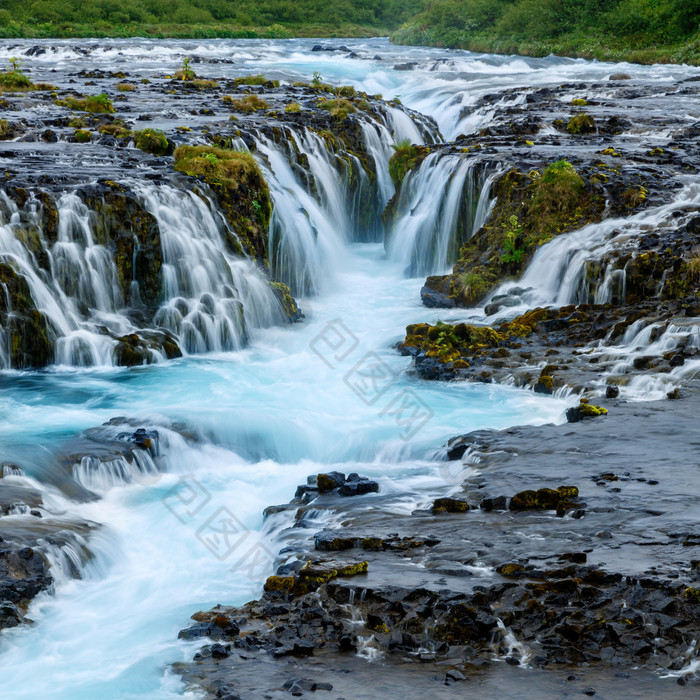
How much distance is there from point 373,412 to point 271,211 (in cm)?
756

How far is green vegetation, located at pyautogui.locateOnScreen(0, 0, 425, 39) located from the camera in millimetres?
70188

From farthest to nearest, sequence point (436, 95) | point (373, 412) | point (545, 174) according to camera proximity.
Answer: point (436, 95) → point (545, 174) → point (373, 412)

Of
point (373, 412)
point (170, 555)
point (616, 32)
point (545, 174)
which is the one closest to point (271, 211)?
point (545, 174)

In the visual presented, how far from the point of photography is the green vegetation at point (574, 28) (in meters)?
48.0

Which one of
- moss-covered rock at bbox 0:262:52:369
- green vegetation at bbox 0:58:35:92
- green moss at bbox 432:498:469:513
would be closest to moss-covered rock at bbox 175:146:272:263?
moss-covered rock at bbox 0:262:52:369

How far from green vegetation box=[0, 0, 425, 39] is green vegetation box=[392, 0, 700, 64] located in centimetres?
1826

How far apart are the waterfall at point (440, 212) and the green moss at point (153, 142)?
21.0 ft

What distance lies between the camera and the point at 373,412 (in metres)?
12.7

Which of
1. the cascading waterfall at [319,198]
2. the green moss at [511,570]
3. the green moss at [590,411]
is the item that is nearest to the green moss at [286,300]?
the cascading waterfall at [319,198]

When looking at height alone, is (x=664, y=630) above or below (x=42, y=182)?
below

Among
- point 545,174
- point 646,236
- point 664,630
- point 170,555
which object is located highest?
point 545,174

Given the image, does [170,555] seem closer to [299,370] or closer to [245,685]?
[245,685]

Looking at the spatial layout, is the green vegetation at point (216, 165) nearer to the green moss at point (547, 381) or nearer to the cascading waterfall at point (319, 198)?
the cascading waterfall at point (319, 198)

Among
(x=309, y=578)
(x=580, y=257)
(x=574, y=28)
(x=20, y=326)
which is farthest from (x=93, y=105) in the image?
(x=574, y=28)
